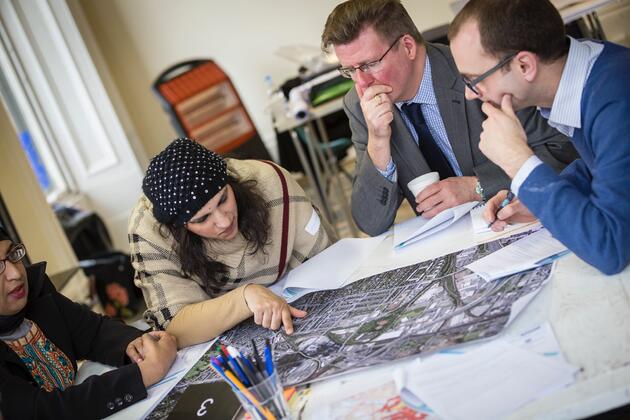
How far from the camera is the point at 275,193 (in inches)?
73.6

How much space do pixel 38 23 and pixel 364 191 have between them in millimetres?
4029

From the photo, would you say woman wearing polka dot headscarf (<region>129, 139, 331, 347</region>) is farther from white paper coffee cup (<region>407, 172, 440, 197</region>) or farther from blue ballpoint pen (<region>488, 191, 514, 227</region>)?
blue ballpoint pen (<region>488, 191, 514, 227</region>)

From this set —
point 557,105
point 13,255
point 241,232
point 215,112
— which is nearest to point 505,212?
point 557,105

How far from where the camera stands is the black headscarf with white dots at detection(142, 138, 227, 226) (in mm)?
1577

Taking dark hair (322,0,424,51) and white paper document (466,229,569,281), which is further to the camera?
dark hair (322,0,424,51)

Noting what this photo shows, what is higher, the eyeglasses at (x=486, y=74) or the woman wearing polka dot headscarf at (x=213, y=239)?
the eyeglasses at (x=486, y=74)

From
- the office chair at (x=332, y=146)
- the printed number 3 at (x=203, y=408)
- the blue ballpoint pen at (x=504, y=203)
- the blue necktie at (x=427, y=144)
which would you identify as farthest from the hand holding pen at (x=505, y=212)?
the office chair at (x=332, y=146)

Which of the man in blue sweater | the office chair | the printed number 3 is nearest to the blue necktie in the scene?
the man in blue sweater

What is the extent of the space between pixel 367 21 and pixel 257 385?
1173 millimetres

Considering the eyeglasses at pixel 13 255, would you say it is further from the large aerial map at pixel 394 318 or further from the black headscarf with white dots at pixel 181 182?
the large aerial map at pixel 394 318

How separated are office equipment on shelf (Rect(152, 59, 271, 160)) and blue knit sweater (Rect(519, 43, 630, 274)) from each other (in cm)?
355

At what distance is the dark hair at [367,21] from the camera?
1.85 metres

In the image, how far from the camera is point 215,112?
15.4ft

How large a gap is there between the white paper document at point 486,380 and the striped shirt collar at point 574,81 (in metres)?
0.47
